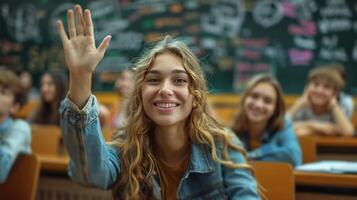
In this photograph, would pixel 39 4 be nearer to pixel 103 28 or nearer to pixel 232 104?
pixel 103 28

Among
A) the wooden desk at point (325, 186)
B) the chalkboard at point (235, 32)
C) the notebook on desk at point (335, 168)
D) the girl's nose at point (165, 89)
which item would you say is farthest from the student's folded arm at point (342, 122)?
the girl's nose at point (165, 89)

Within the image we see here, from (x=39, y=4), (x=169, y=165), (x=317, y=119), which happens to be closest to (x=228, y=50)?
(x=317, y=119)

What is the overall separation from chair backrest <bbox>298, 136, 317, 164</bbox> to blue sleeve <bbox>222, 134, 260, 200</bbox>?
1.06 meters

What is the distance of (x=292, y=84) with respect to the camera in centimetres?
432

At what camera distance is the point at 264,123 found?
243 centimetres

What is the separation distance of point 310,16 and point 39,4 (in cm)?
333

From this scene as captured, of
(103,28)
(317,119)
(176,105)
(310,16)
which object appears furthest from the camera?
(103,28)

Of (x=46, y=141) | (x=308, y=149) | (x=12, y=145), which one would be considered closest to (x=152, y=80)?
(x=12, y=145)

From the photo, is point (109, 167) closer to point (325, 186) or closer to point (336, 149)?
point (325, 186)

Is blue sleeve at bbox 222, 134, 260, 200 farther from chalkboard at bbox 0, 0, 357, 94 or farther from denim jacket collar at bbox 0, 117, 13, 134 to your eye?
chalkboard at bbox 0, 0, 357, 94

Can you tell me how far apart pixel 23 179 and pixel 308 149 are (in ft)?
4.89

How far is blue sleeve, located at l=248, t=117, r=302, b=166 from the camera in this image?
2191 mm

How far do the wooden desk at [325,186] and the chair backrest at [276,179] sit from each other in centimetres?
20

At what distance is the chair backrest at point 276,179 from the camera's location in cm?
158
